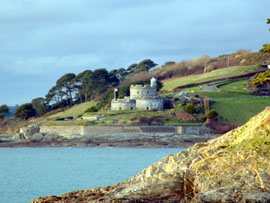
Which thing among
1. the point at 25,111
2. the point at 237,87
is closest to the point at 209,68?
the point at 237,87

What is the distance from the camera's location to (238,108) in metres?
96.2

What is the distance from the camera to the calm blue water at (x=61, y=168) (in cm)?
4097

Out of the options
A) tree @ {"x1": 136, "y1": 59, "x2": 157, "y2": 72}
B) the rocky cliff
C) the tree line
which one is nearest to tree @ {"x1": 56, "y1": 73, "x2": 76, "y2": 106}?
the tree line

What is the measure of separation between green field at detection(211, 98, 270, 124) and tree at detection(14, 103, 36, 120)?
37.6 metres

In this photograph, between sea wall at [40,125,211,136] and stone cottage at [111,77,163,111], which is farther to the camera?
stone cottage at [111,77,163,111]

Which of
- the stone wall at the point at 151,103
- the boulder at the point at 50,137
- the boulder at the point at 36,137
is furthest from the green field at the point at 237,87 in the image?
the boulder at the point at 36,137

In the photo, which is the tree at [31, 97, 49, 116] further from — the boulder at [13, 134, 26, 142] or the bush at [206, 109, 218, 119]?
the bush at [206, 109, 218, 119]

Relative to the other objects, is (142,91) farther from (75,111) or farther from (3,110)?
(3,110)

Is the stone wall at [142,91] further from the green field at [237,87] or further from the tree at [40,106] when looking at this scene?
the tree at [40,106]

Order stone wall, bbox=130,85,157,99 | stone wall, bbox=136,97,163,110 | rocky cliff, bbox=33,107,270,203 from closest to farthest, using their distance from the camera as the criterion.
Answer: rocky cliff, bbox=33,107,270,203, stone wall, bbox=136,97,163,110, stone wall, bbox=130,85,157,99

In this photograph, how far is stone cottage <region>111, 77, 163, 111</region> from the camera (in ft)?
319

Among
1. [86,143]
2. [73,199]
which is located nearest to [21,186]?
[73,199]

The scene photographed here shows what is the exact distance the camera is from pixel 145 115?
93.4m

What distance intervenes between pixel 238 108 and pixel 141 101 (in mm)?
14605
